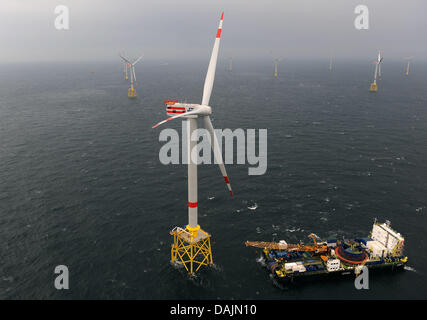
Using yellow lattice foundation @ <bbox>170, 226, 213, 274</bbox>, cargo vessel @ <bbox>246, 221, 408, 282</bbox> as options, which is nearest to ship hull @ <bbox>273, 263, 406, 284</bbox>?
cargo vessel @ <bbox>246, 221, 408, 282</bbox>

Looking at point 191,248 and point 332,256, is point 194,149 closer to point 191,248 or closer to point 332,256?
point 191,248

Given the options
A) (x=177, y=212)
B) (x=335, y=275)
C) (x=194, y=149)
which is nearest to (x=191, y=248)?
(x=194, y=149)

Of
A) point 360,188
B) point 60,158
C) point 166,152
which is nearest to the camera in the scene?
point 360,188

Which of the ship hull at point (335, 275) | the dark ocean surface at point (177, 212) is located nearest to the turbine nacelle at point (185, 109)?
the dark ocean surface at point (177, 212)

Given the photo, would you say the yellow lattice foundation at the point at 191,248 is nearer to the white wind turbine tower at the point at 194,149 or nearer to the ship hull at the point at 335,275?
the white wind turbine tower at the point at 194,149

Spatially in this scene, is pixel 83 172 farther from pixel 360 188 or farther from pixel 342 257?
pixel 360 188

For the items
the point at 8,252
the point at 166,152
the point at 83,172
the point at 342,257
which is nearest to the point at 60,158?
the point at 83,172
